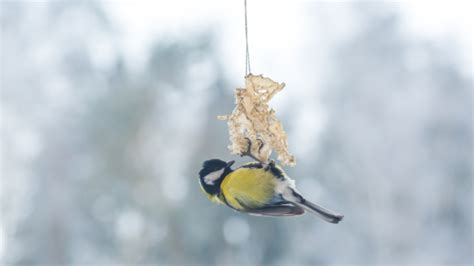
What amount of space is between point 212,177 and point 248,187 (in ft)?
0.47

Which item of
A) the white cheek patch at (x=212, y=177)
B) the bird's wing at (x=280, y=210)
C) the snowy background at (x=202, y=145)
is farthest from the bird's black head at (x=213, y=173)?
the snowy background at (x=202, y=145)

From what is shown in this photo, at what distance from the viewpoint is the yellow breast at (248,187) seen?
228 cm

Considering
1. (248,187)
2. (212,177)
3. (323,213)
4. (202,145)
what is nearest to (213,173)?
(212,177)

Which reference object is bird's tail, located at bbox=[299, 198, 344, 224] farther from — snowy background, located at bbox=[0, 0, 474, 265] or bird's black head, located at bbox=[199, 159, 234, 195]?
snowy background, located at bbox=[0, 0, 474, 265]

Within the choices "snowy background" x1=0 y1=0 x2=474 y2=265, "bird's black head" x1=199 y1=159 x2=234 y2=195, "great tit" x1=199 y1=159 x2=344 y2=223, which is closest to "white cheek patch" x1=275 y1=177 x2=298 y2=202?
"great tit" x1=199 y1=159 x2=344 y2=223

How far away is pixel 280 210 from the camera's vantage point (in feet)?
7.46

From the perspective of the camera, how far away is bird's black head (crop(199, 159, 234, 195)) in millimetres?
2365

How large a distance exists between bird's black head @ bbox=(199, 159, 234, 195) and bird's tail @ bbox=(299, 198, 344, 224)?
259 millimetres

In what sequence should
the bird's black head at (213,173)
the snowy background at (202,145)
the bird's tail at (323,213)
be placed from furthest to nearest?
the snowy background at (202,145) < the bird's black head at (213,173) < the bird's tail at (323,213)

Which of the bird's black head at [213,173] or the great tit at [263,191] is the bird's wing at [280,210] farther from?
the bird's black head at [213,173]

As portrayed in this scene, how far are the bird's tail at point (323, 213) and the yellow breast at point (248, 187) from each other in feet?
0.34

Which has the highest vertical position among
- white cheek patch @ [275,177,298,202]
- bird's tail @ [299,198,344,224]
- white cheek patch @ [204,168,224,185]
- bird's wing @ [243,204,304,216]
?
white cheek patch @ [204,168,224,185]

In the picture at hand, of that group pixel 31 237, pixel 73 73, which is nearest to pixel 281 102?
pixel 73 73

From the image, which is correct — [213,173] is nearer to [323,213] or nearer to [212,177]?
[212,177]
